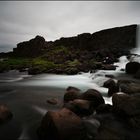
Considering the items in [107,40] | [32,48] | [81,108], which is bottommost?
[81,108]

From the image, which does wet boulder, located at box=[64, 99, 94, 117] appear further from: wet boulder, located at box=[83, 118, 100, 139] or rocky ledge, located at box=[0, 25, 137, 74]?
rocky ledge, located at box=[0, 25, 137, 74]

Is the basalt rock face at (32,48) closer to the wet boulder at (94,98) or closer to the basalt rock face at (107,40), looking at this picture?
the basalt rock face at (107,40)

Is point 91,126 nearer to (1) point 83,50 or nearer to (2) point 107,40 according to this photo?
(2) point 107,40

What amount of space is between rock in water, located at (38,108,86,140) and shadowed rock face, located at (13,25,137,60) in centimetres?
3057

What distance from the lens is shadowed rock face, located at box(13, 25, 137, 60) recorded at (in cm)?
4340

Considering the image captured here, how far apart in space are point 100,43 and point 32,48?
38483 millimetres

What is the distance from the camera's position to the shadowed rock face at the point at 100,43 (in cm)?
4340

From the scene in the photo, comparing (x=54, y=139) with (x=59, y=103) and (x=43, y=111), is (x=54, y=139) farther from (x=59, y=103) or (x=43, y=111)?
(x=59, y=103)

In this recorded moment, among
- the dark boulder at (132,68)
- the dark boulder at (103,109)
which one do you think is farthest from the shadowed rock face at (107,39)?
the dark boulder at (103,109)

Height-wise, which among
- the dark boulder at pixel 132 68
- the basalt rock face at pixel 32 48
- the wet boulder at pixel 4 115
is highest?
the basalt rock face at pixel 32 48

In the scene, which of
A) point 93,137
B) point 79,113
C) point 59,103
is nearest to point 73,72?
point 59,103

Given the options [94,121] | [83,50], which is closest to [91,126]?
[94,121]

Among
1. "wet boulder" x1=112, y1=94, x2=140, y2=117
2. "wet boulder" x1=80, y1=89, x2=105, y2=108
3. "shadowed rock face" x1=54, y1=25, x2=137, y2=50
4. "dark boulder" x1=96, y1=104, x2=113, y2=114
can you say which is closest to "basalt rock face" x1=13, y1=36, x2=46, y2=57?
"shadowed rock face" x1=54, y1=25, x2=137, y2=50

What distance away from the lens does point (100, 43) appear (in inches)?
2335
